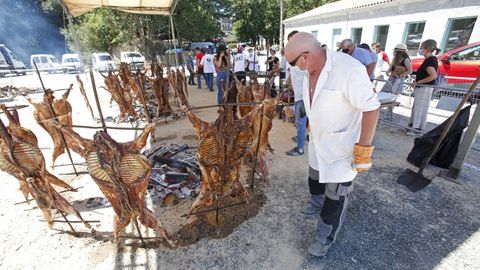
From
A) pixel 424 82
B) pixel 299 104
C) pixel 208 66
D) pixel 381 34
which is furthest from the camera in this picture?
pixel 381 34

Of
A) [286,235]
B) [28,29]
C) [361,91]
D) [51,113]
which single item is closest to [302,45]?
[361,91]

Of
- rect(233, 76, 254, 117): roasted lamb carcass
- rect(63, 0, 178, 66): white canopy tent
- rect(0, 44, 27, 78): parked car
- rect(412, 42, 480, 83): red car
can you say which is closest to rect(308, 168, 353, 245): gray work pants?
rect(233, 76, 254, 117): roasted lamb carcass

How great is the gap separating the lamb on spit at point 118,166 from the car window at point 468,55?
33.5 feet

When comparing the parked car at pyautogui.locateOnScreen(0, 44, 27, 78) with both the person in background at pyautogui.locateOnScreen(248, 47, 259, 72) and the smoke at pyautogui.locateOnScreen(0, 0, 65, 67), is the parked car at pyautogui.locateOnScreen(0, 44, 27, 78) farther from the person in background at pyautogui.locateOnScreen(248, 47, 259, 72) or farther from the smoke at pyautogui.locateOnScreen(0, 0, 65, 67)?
the person in background at pyautogui.locateOnScreen(248, 47, 259, 72)

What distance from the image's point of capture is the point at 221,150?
2.50 meters

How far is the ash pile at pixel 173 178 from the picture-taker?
3410 mm

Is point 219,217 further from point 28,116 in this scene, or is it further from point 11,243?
point 28,116

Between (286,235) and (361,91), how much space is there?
1.73 metres

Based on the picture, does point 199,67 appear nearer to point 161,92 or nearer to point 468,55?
point 161,92

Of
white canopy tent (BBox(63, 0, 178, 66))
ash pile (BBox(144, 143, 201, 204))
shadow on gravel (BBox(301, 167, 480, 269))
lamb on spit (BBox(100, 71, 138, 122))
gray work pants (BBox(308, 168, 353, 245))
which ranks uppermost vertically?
white canopy tent (BBox(63, 0, 178, 66))

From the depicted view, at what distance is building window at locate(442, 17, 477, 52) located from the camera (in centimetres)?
1001

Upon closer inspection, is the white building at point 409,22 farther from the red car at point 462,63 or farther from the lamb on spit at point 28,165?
the lamb on spit at point 28,165

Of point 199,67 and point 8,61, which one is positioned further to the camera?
point 8,61

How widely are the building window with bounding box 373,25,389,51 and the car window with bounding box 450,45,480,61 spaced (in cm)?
637
